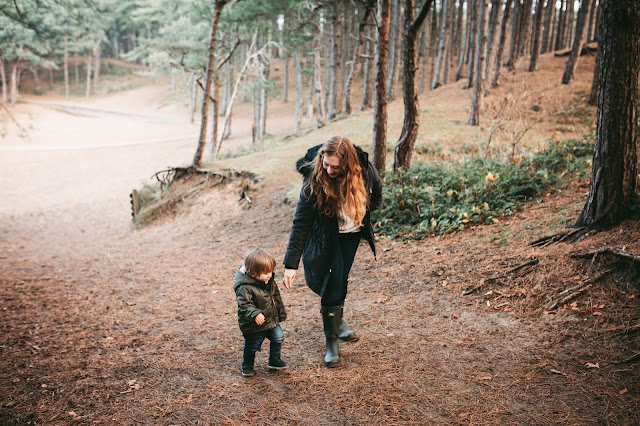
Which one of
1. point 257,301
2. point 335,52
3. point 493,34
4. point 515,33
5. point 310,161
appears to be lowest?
point 257,301

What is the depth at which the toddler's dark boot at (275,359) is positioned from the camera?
3684mm

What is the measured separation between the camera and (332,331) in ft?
12.5

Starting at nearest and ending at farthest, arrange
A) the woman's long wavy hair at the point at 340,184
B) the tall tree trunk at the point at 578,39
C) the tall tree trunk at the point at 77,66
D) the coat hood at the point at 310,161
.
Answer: the woman's long wavy hair at the point at 340,184 < the coat hood at the point at 310,161 < the tall tree trunk at the point at 578,39 < the tall tree trunk at the point at 77,66

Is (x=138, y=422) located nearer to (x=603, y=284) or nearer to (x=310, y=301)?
(x=310, y=301)

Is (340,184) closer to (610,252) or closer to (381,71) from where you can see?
(610,252)

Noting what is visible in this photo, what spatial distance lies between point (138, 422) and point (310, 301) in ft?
9.17

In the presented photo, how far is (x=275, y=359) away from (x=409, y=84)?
6534 millimetres

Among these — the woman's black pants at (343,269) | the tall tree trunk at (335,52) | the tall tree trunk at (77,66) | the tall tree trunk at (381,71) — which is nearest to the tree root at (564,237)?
the woman's black pants at (343,269)

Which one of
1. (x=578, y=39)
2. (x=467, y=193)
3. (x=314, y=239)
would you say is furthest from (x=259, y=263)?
(x=578, y=39)

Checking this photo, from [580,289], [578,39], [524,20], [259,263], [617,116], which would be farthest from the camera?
[524,20]

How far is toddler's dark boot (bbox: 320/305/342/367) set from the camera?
3.78m

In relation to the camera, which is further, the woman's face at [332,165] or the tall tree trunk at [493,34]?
the tall tree trunk at [493,34]

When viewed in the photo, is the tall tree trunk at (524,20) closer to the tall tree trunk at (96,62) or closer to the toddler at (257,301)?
the toddler at (257,301)

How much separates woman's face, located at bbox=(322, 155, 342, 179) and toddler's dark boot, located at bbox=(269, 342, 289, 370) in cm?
159
